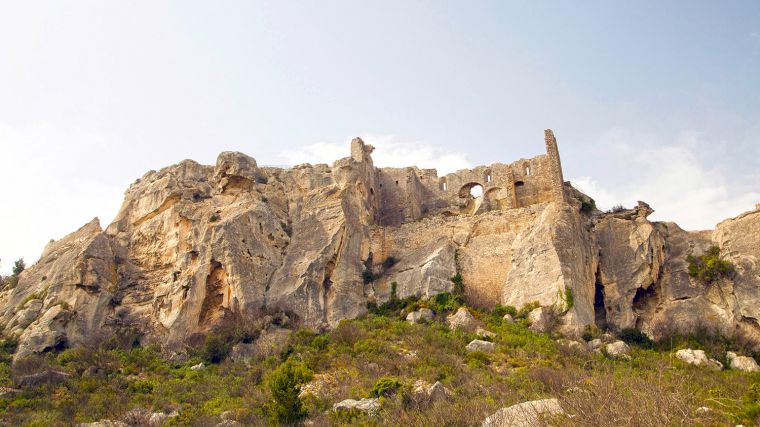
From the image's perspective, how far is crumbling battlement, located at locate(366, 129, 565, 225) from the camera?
135ft

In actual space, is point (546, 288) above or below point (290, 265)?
below

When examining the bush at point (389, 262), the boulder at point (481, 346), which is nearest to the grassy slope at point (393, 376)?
the boulder at point (481, 346)

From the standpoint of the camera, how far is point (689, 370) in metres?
25.6

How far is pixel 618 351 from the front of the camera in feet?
91.8

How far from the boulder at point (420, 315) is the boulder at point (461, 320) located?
2.96 ft

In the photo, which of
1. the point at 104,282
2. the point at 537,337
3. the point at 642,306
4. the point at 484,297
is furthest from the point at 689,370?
the point at 104,282

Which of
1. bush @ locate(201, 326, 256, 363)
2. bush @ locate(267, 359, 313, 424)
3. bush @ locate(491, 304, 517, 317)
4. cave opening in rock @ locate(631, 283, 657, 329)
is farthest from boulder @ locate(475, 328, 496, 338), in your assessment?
bush @ locate(201, 326, 256, 363)

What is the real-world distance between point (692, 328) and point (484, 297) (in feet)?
31.2

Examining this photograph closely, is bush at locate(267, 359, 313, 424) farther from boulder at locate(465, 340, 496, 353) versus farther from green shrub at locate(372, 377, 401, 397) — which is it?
boulder at locate(465, 340, 496, 353)

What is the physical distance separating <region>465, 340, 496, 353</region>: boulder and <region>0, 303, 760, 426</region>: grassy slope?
0.32m

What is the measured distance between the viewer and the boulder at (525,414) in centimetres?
1574

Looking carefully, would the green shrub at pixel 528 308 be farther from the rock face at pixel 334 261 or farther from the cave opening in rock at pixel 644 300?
the cave opening in rock at pixel 644 300

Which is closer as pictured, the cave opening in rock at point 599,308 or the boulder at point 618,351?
the boulder at point 618,351

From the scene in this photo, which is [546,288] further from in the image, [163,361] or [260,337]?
[163,361]
